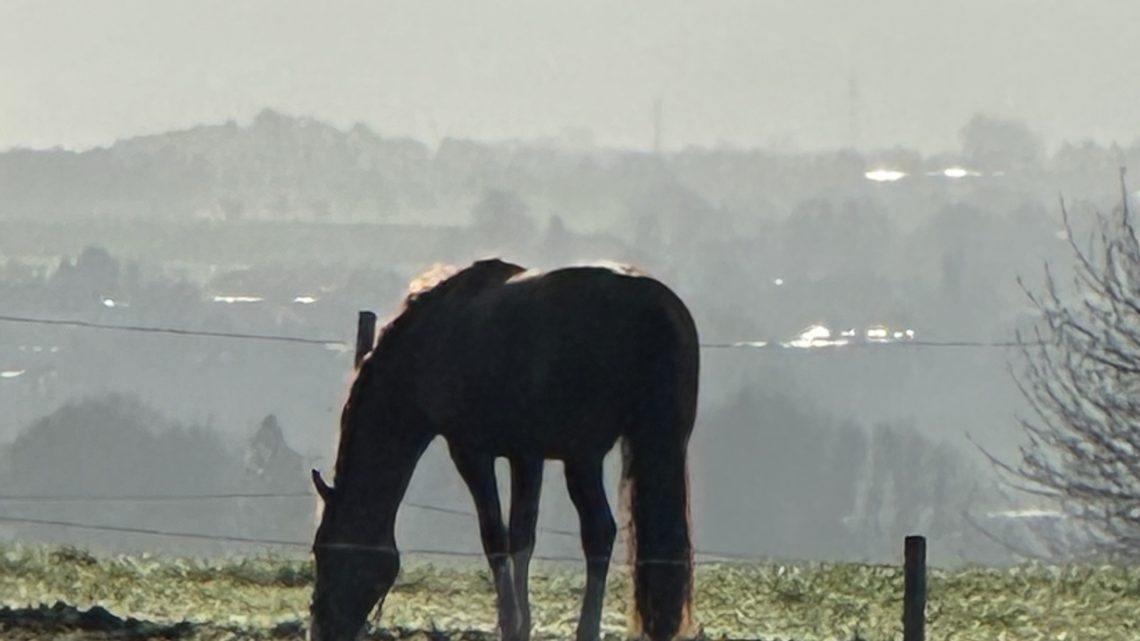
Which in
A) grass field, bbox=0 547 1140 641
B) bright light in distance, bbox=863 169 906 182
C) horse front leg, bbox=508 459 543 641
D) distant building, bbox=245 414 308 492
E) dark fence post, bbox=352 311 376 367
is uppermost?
bright light in distance, bbox=863 169 906 182

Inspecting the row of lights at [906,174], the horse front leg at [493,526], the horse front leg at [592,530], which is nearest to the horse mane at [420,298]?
the horse front leg at [493,526]

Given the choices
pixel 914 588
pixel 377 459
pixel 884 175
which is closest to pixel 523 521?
pixel 377 459

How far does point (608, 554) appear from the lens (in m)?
13.1

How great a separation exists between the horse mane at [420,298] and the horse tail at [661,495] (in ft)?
3.36

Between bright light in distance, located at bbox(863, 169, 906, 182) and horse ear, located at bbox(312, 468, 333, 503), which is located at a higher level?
bright light in distance, located at bbox(863, 169, 906, 182)

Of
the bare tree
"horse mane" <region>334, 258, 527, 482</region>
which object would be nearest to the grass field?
"horse mane" <region>334, 258, 527, 482</region>

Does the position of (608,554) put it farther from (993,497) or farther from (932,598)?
(993,497)

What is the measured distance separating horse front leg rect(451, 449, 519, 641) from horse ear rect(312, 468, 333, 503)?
726mm

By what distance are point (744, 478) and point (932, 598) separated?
42579 millimetres

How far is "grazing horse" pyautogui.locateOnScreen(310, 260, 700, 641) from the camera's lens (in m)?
12.9

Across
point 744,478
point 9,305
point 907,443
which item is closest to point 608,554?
point 744,478

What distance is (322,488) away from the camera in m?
12.9

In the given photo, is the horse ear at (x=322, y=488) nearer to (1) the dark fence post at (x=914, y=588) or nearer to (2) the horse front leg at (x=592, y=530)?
(2) the horse front leg at (x=592, y=530)

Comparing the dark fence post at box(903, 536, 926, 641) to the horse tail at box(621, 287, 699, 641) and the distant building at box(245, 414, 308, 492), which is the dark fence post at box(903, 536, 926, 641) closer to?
the horse tail at box(621, 287, 699, 641)
